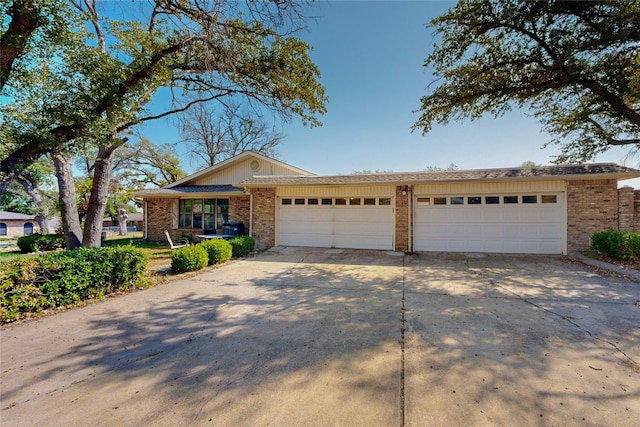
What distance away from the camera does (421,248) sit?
1005 centimetres

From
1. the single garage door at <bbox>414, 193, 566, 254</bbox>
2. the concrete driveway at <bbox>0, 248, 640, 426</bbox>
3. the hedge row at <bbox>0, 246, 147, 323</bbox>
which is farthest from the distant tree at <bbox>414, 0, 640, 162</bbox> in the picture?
the hedge row at <bbox>0, 246, 147, 323</bbox>

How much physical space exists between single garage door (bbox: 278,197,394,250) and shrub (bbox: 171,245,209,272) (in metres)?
4.20

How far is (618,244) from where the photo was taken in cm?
720

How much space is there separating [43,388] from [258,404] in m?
2.28

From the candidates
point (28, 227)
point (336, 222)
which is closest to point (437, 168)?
point (336, 222)

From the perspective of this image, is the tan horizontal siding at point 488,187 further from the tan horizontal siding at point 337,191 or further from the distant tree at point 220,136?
the distant tree at point 220,136

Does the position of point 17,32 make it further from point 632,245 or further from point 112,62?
point 632,245

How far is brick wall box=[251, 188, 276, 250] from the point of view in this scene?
37.5 ft

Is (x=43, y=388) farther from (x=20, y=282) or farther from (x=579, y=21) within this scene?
(x=579, y=21)

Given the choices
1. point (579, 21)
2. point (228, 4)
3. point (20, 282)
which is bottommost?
point (20, 282)

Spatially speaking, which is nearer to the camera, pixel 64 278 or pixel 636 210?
pixel 64 278

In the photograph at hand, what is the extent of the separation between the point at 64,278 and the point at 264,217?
7244 millimetres

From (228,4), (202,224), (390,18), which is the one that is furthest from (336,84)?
(202,224)

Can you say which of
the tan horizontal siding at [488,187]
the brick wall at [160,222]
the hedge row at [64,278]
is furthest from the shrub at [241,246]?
the tan horizontal siding at [488,187]
